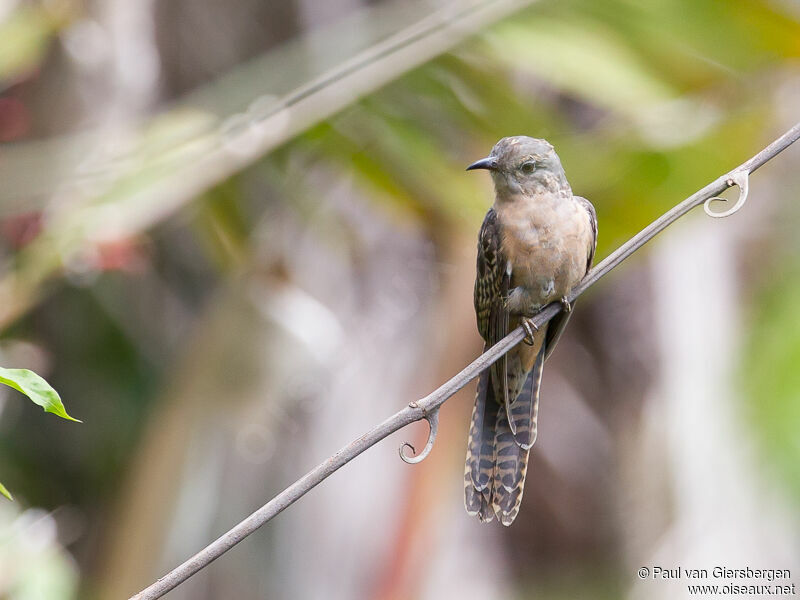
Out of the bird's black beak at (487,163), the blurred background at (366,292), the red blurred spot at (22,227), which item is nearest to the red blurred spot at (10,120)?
the blurred background at (366,292)

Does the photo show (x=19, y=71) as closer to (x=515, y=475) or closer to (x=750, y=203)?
(x=515, y=475)

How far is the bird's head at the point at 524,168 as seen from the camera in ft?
8.64

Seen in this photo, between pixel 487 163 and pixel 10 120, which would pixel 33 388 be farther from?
pixel 10 120

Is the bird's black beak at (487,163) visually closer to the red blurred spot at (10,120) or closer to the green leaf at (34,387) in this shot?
the green leaf at (34,387)

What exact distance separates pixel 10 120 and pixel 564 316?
103 inches

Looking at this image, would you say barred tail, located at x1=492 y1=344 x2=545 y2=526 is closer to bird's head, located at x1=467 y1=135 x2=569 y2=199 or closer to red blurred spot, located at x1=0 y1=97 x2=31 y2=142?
bird's head, located at x1=467 y1=135 x2=569 y2=199

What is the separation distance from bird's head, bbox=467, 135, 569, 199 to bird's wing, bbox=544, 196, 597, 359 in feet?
0.53

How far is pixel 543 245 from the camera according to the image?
269cm

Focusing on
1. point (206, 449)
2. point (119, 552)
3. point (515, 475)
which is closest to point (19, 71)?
point (206, 449)

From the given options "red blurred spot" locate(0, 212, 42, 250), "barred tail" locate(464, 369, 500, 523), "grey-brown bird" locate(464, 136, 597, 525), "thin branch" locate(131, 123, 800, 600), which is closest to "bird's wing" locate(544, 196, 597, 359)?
"grey-brown bird" locate(464, 136, 597, 525)

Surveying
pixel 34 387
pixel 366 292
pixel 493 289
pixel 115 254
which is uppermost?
pixel 34 387

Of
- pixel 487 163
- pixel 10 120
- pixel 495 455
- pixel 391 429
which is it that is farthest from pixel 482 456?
pixel 10 120

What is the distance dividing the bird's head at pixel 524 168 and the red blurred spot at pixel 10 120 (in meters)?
2.38

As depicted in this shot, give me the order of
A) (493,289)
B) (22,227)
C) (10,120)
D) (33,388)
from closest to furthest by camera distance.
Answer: (33,388) → (493,289) → (22,227) → (10,120)
